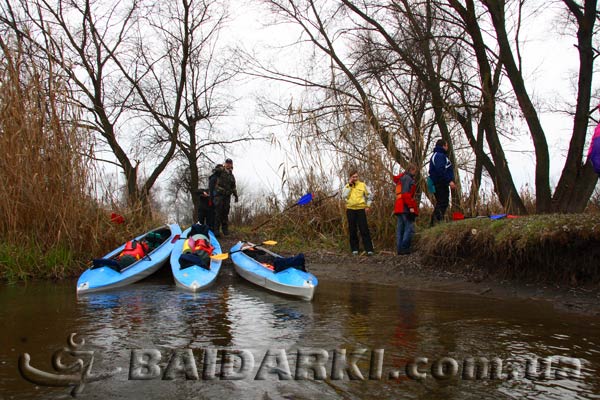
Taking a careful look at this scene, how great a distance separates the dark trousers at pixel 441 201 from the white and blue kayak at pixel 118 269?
481 centimetres

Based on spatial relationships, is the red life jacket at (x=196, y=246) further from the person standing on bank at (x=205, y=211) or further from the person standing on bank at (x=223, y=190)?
the person standing on bank at (x=205, y=211)

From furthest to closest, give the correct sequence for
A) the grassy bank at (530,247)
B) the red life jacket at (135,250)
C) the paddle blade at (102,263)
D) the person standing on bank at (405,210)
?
the person standing on bank at (405,210) < the red life jacket at (135,250) < the paddle blade at (102,263) < the grassy bank at (530,247)

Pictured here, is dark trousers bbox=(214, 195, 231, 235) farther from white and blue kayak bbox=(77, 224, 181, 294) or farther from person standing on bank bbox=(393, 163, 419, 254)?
person standing on bank bbox=(393, 163, 419, 254)

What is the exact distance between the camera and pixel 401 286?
7117 mm

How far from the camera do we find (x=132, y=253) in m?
7.65

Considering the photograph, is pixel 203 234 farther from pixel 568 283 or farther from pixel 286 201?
pixel 568 283

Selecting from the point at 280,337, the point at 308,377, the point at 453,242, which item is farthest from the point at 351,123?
the point at 308,377

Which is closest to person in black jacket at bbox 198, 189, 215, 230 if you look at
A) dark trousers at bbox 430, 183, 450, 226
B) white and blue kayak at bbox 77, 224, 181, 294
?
white and blue kayak at bbox 77, 224, 181, 294

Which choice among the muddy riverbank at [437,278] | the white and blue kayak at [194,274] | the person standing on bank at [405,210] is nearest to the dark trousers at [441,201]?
the person standing on bank at [405,210]

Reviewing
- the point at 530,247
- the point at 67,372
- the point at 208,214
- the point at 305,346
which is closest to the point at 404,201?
the point at 530,247

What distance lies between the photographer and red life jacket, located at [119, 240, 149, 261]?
760cm

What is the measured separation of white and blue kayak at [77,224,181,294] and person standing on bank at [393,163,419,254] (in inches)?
159

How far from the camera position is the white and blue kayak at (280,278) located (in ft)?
19.4

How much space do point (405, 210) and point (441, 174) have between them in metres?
0.91
